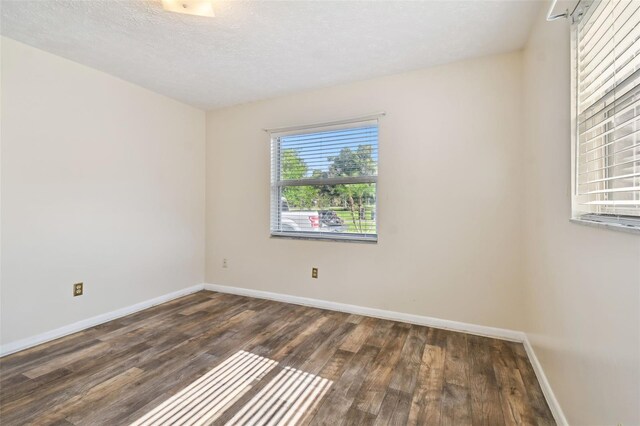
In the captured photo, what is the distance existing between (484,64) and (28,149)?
3811 millimetres

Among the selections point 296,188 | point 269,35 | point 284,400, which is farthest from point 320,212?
point 284,400

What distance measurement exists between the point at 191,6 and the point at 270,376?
244 centimetres

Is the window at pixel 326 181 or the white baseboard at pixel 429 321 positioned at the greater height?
the window at pixel 326 181

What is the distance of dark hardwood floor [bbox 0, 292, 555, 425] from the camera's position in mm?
1557

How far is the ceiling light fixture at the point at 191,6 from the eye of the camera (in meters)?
1.78

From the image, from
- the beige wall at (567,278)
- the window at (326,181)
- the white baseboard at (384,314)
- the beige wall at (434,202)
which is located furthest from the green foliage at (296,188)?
the beige wall at (567,278)

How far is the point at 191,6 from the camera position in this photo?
181cm

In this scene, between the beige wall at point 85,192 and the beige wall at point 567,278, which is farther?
the beige wall at point 85,192

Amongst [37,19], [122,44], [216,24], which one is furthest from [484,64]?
[37,19]

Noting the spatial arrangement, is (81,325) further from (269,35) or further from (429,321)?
(429,321)

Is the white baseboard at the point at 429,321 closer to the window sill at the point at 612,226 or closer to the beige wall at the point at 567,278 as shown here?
the beige wall at the point at 567,278

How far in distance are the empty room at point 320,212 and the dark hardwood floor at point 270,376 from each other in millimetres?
19

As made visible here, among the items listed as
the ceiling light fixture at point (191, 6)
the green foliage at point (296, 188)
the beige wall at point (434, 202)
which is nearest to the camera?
the ceiling light fixture at point (191, 6)

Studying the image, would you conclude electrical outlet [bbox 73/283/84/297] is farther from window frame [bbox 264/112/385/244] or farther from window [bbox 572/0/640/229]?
window [bbox 572/0/640/229]
